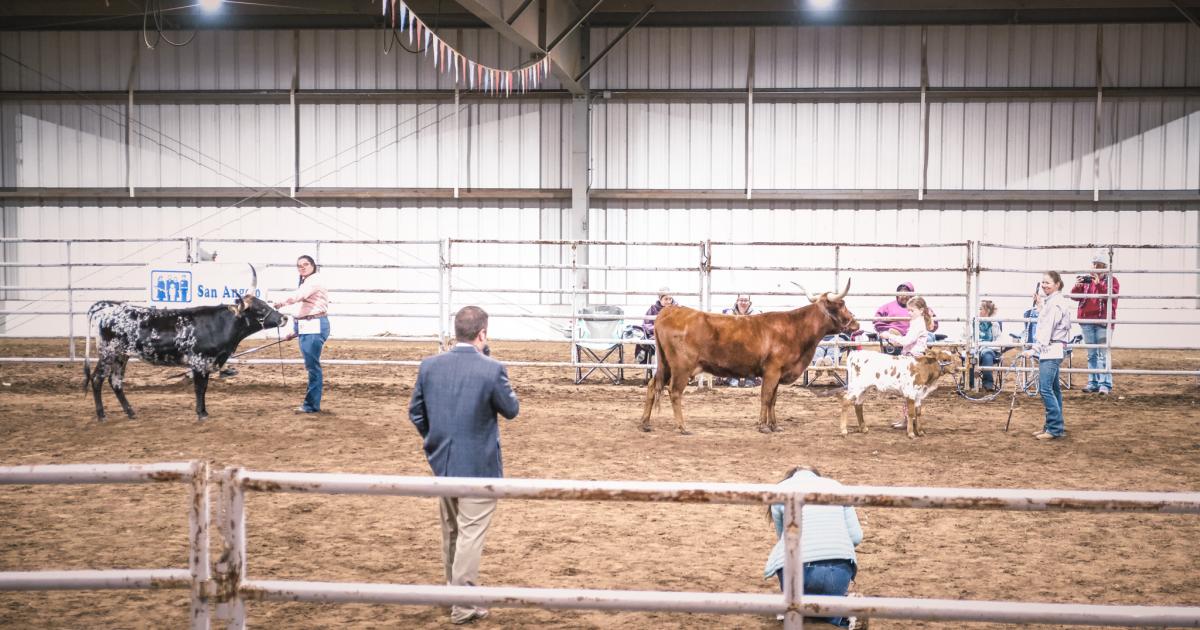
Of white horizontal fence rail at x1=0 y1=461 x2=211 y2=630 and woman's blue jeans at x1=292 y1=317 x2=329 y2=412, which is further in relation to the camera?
woman's blue jeans at x1=292 y1=317 x2=329 y2=412

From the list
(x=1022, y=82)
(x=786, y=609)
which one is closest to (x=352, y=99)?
(x=1022, y=82)

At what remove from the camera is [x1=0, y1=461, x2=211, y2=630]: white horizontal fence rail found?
2830mm

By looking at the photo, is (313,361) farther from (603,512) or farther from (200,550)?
(200,550)

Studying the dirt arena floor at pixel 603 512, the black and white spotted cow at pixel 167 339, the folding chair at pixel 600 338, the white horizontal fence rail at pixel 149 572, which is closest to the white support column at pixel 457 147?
the folding chair at pixel 600 338

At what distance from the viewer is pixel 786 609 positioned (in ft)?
9.18

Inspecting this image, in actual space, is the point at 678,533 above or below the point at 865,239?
below

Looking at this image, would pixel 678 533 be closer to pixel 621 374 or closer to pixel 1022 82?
pixel 621 374

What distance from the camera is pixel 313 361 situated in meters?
10.4

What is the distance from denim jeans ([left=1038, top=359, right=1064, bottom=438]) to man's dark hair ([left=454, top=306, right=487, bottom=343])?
6910mm

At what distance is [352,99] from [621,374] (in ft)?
37.8

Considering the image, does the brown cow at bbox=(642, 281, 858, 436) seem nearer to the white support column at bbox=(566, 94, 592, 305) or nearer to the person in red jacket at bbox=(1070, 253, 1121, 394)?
the person in red jacket at bbox=(1070, 253, 1121, 394)

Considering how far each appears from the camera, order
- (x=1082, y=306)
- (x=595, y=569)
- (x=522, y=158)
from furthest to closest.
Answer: (x=522, y=158)
(x=1082, y=306)
(x=595, y=569)

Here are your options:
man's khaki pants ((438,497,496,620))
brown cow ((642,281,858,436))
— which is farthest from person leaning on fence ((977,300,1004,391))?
man's khaki pants ((438,497,496,620))

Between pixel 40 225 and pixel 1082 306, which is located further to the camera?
pixel 40 225
